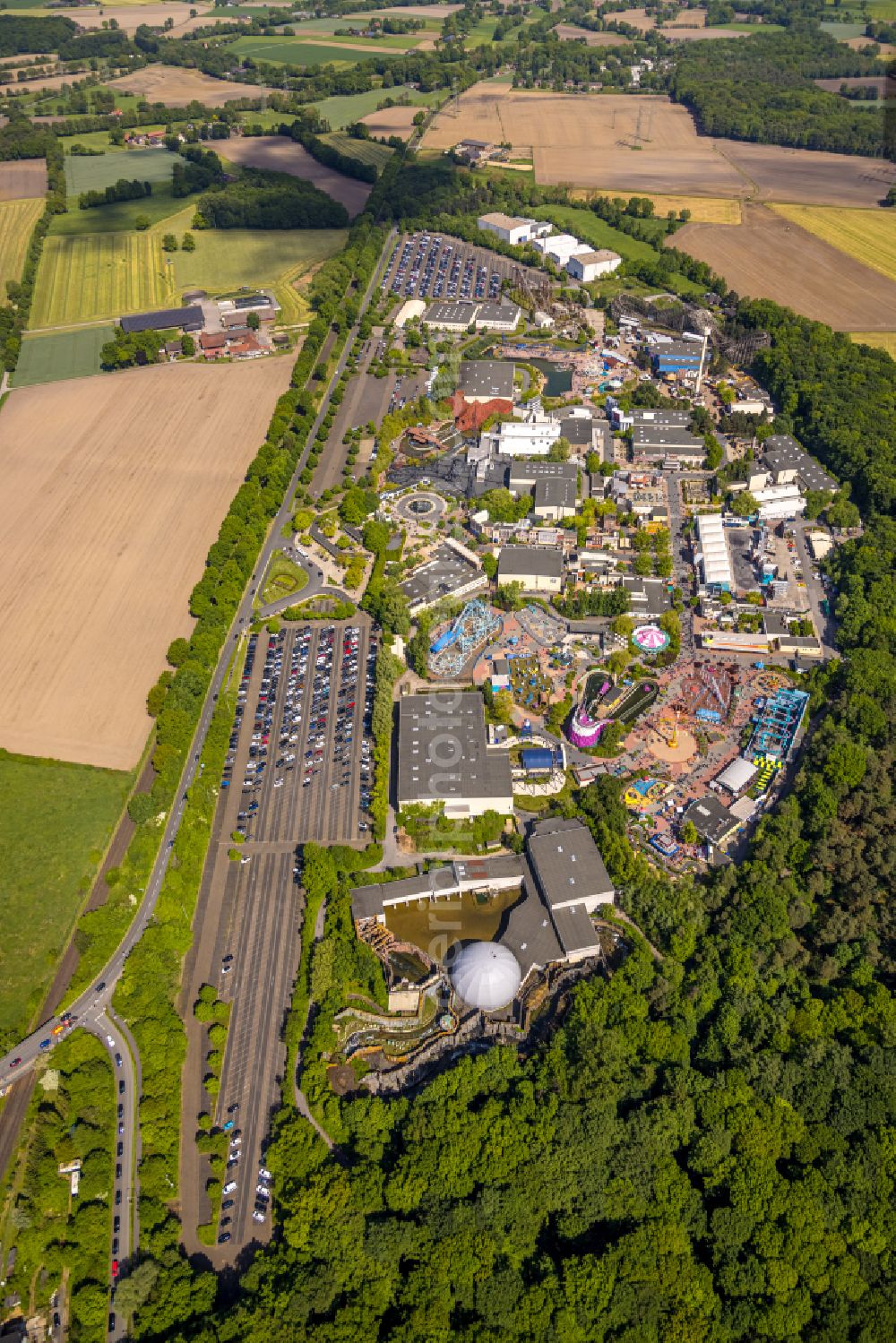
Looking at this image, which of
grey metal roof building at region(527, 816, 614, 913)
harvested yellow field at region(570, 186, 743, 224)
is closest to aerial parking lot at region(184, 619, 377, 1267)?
grey metal roof building at region(527, 816, 614, 913)

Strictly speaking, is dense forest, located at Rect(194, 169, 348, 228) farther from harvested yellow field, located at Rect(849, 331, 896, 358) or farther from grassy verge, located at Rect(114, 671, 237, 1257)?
grassy verge, located at Rect(114, 671, 237, 1257)

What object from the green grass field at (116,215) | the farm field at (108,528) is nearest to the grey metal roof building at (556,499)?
the farm field at (108,528)

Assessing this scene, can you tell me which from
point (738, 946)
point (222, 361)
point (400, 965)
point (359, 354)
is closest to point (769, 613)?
point (738, 946)

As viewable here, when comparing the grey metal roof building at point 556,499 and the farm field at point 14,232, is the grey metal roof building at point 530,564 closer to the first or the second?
the grey metal roof building at point 556,499

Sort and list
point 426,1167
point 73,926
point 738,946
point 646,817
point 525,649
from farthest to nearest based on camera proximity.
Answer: point 525,649 → point 646,817 → point 73,926 → point 738,946 → point 426,1167

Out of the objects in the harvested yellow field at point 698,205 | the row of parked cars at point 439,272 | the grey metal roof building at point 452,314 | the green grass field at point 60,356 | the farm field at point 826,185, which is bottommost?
the green grass field at point 60,356

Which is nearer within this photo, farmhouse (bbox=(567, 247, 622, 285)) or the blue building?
the blue building

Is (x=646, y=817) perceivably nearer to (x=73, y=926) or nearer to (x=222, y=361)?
(x=73, y=926)
